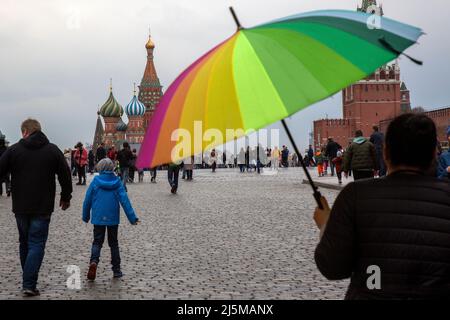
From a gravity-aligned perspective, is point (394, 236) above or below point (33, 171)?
below

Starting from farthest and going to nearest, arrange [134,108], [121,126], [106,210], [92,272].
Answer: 1. [121,126]
2. [134,108]
3. [106,210]
4. [92,272]

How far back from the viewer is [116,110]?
13400 cm

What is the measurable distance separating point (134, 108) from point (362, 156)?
4618 inches

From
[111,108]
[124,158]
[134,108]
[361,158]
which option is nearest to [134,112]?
[134,108]

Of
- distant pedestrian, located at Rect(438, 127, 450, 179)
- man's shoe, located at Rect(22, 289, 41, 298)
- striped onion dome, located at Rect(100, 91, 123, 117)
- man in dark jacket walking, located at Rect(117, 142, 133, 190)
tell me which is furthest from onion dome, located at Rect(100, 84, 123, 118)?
man's shoe, located at Rect(22, 289, 41, 298)

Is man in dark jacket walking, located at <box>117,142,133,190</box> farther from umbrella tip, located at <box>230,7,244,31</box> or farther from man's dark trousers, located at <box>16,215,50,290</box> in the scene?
umbrella tip, located at <box>230,7,244,31</box>

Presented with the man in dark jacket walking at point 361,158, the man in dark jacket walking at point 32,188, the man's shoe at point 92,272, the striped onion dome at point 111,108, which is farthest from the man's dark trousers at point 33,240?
the striped onion dome at point 111,108

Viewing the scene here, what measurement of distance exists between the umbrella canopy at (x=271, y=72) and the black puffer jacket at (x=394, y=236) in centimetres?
48

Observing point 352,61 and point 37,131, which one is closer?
point 352,61

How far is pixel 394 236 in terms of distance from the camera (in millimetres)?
2613

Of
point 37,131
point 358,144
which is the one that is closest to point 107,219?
point 37,131

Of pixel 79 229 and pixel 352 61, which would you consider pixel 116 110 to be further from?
pixel 352 61

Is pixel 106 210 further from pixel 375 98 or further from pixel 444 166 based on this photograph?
pixel 375 98

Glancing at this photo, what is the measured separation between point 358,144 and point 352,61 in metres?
11.5
